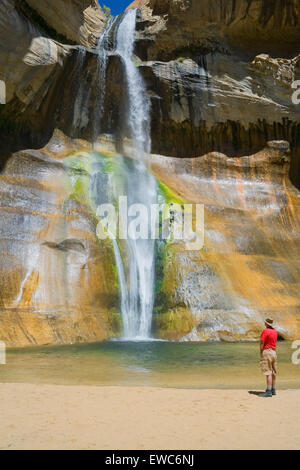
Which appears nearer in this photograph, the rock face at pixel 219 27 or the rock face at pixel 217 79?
the rock face at pixel 219 27

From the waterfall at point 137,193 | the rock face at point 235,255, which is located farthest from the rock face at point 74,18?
the rock face at point 235,255

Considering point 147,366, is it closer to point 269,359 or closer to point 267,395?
point 269,359

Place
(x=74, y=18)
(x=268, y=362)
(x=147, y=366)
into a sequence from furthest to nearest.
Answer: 1. (x=74, y=18)
2. (x=147, y=366)
3. (x=268, y=362)

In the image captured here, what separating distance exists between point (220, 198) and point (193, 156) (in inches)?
124

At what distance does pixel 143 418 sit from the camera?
5.99m

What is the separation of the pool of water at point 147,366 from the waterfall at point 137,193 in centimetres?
227

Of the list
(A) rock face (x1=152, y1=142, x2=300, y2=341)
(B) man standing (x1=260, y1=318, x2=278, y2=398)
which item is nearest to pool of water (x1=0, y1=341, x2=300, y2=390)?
(B) man standing (x1=260, y1=318, x2=278, y2=398)

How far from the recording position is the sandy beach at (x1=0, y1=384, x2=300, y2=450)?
5.04 meters

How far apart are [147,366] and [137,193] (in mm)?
12024

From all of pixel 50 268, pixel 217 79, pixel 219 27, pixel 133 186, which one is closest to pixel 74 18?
pixel 219 27

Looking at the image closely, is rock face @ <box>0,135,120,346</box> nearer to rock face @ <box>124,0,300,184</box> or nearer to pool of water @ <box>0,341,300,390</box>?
pool of water @ <box>0,341,300,390</box>

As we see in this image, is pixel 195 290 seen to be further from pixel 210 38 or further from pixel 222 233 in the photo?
pixel 210 38

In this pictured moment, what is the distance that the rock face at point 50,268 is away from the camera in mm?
15648

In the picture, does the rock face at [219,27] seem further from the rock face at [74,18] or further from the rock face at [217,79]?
the rock face at [74,18]
